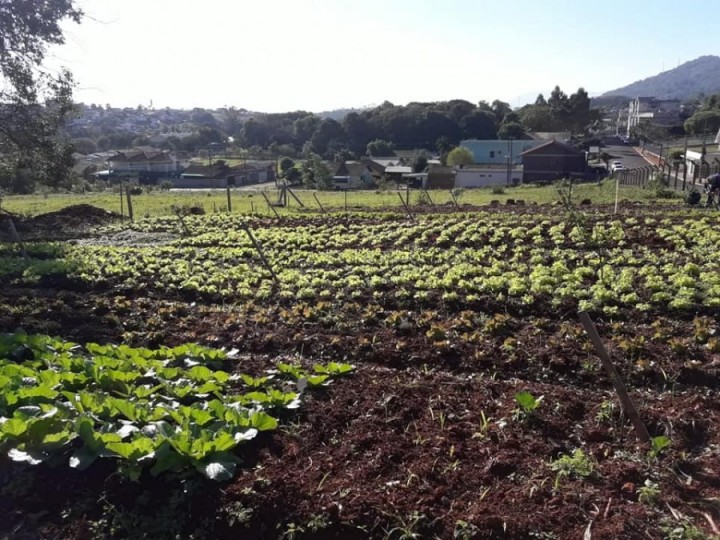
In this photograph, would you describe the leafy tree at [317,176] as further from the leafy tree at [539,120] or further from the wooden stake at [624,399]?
the leafy tree at [539,120]

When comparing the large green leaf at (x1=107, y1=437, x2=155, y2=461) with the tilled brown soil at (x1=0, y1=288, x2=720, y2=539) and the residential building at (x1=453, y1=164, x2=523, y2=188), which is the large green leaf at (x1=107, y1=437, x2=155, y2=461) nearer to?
the tilled brown soil at (x1=0, y1=288, x2=720, y2=539)

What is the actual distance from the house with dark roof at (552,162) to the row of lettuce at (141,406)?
4957cm

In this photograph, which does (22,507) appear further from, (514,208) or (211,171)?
→ (211,171)

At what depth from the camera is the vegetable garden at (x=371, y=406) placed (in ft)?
13.7

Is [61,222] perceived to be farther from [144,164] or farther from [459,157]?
[144,164]

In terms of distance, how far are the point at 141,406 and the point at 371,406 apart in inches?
83.5

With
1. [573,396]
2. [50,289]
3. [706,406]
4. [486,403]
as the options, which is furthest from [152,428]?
[50,289]

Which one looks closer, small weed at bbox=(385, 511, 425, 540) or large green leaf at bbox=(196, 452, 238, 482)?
small weed at bbox=(385, 511, 425, 540)

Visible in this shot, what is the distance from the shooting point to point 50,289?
489 inches

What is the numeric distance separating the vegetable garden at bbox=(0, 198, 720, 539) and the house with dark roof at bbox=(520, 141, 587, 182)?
4280 centimetres

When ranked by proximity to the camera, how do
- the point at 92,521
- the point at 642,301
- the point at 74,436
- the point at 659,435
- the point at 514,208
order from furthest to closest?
the point at 514,208
the point at 642,301
the point at 659,435
the point at 74,436
the point at 92,521

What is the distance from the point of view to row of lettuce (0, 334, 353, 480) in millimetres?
4523

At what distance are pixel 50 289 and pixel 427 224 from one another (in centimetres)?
1076

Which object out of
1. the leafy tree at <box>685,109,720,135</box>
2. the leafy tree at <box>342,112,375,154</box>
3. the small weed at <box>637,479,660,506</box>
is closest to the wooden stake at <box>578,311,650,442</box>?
the small weed at <box>637,479,660,506</box>
